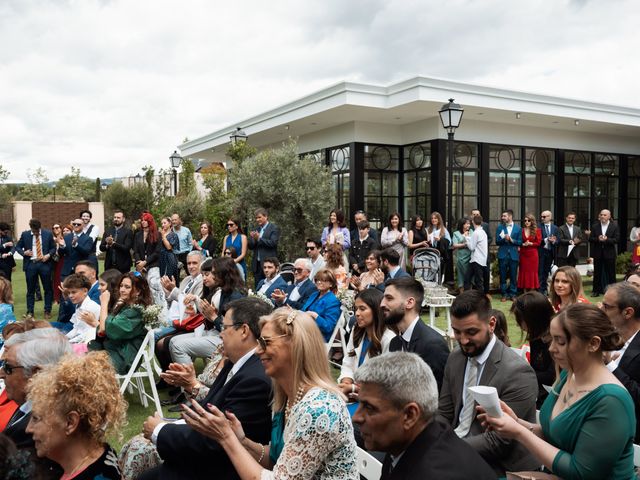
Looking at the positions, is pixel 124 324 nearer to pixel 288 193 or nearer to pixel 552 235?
pixel 288 193

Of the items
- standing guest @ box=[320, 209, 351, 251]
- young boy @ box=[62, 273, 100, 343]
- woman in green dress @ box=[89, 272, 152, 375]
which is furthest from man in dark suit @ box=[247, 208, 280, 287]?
woman in green dress @ box=[89, 272, 152, 375]

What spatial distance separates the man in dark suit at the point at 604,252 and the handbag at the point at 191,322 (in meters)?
10.0

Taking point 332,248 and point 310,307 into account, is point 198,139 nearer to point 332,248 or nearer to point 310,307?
point 332,248

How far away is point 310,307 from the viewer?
6.56 metres

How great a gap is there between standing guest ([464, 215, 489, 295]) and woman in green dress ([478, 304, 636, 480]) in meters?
9.36

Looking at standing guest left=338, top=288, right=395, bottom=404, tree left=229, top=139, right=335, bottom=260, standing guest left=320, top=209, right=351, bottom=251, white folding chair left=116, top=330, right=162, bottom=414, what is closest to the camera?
standing guest left=338, top=288, right=395, bottom=404

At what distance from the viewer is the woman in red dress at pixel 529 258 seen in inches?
480

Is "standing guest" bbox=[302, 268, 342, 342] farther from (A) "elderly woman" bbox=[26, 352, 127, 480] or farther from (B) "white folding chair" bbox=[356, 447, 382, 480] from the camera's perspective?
(A) "elderly woman" bbox=[26, 352, 127, 480]

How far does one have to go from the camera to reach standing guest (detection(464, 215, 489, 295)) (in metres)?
11.9

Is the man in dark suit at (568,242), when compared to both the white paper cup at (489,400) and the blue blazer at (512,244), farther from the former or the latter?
the white paper cup at (489,400)

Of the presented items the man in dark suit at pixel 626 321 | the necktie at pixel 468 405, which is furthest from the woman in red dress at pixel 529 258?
the necktie at pixel 468 405

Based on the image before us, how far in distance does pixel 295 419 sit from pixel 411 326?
76.9 inches

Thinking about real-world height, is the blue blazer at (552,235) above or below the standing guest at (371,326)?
above

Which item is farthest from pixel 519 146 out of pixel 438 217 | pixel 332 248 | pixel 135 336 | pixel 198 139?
pixel 135 336
